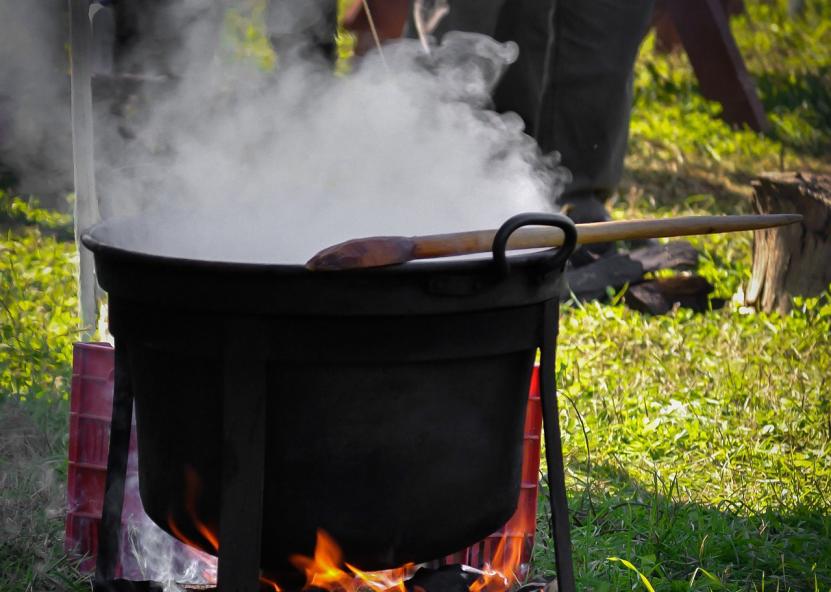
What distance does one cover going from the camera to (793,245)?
15.0 ft

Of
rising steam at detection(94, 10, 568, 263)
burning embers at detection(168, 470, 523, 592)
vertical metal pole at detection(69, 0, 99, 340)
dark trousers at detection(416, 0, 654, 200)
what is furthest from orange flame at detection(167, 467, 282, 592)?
dark trousers at detection(416, 0, 654, 200)

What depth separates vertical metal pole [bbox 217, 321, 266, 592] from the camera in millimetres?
1773

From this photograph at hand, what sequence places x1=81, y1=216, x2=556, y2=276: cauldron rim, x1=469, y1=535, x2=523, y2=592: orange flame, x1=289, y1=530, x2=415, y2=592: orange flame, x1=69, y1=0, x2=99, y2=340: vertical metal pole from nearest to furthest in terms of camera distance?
1. x1=81, y1=216, x2=556, y2=276: cauldron rim
2. x1=289, y1=530, x2=415, y2=592: orange flame
3. x1=469, y1=535, x2=523, y2=592: orange flame
4. x1=69, y1=0, x2=99, y2=340: vertical metal pole

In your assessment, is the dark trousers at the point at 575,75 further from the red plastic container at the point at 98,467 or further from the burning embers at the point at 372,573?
the burning embers at the point at 372,573

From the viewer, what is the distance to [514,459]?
209 cm

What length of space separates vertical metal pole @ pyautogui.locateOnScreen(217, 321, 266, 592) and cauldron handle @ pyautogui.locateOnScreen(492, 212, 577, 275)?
41 centimetres

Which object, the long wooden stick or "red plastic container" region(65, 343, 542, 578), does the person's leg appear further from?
the long wooden stick

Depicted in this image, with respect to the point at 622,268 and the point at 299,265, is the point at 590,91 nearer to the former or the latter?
the point at 622,268

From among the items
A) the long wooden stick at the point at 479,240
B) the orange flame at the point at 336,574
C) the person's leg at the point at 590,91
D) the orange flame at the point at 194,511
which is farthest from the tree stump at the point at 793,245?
the orange flame at the point at 194,511

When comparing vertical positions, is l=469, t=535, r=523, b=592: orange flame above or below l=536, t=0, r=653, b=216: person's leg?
below

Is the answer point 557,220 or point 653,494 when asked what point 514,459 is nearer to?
point 557,220

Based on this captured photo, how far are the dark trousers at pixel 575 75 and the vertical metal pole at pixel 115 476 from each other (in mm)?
2833

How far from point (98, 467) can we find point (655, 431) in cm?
175

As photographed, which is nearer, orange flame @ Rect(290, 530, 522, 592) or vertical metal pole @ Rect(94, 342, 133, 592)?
orange flame @ Rect(290, 530, 522, 592)
